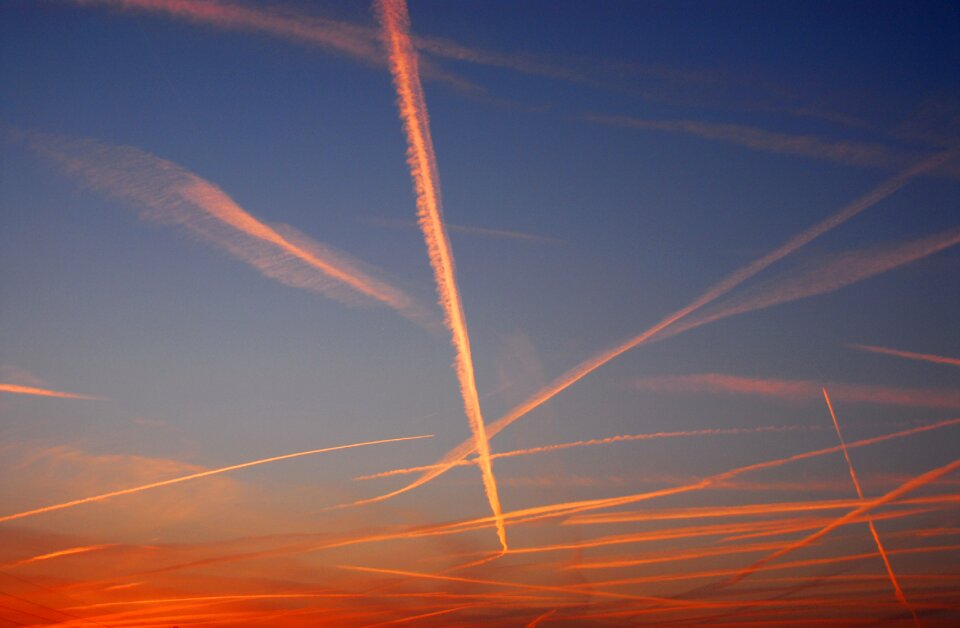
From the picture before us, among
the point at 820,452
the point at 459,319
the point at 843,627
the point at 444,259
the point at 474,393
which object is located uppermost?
the point at 444,259

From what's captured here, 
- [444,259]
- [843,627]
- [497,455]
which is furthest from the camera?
[843,627]

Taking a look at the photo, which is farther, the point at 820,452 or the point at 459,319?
the point at 820,452

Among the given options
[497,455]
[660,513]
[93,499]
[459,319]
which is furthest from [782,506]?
[93,499]

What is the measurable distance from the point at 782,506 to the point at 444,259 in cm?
1162

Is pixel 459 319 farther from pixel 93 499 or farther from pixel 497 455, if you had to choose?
pixel 93 499

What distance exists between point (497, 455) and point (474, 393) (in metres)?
1.85

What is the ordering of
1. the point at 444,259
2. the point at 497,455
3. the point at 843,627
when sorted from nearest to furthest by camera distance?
the point at 444,259 → the point at 497,455 → the point at 843,627

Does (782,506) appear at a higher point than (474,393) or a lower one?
lower

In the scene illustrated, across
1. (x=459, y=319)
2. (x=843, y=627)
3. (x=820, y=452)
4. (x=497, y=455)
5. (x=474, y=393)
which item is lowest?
(x=843, y=627)

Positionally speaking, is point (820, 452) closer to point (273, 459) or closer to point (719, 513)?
point (719, 513)

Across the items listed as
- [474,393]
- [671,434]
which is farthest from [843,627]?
[474,393]

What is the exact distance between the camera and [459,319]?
19688 mm

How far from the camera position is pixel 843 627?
2189 cm

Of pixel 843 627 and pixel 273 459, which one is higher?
pixel 273 459
